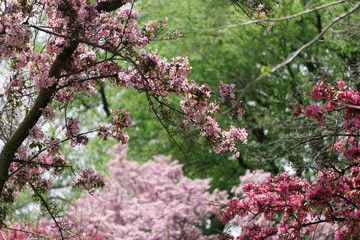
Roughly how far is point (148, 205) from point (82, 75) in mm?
7147

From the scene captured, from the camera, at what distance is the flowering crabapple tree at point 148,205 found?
Result: 466 inches

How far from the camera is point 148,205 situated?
40.7 ft

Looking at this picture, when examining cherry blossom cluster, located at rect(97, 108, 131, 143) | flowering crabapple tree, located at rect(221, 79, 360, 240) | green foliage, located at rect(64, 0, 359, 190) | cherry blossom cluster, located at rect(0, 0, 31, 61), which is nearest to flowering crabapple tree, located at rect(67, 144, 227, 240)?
green foliage, located at rect(64, 0, 359, 190)

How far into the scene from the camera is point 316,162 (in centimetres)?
532

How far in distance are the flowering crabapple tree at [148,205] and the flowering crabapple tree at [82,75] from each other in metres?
4.97

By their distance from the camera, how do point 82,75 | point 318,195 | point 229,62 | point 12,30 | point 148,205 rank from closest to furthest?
point 12,30 → point 318,195 → point 82,75 → point 148,205 → point 229,62

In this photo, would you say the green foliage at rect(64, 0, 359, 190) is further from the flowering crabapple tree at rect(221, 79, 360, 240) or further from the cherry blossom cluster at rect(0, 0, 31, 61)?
the cherry blossom cluster at rect(0, 0, 31, 61)

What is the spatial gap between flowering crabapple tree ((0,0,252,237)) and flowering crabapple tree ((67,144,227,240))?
16.3 ft

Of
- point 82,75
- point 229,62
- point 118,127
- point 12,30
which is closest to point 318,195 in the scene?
point 118,127

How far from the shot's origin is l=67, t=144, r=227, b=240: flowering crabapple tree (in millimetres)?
11844

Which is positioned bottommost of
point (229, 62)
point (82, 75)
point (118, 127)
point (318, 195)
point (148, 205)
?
point (318, 195)

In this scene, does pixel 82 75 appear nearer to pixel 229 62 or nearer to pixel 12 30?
pixel 12 30

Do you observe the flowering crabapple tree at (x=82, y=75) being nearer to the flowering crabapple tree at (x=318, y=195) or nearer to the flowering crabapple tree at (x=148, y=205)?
the flowering crabapple tree at (x=318, y=195)

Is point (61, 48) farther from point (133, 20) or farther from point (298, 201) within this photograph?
point (298, 201)
